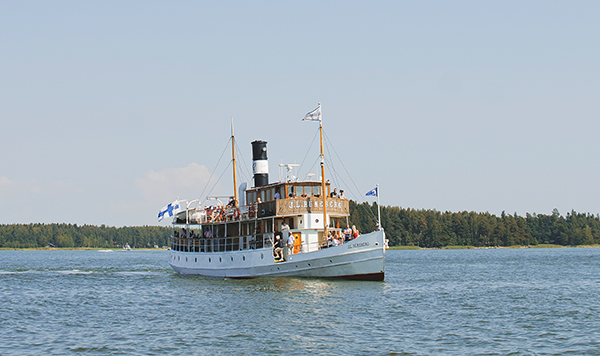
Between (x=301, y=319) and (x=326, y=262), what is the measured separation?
499 inches

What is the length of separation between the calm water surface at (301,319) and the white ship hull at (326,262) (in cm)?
76

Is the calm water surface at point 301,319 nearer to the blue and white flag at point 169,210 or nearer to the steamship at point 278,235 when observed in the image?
the steamship at point 278,235

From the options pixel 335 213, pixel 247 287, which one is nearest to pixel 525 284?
pixel 335 213

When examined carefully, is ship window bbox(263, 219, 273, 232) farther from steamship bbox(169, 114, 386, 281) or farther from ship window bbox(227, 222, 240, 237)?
ship window bbox(227, 222, 240, 237)

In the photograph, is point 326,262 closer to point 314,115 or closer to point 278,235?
point 278,235

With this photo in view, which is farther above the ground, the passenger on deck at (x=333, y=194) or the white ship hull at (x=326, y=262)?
the passenger on deck at (x=333, y=194)

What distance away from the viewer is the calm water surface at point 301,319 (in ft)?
68.5

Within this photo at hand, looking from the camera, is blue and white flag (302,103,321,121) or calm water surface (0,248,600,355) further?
blue and white flag (302,103,321,121)

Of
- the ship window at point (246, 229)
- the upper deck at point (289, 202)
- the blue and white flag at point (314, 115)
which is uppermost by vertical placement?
the blue and white flag at point (314, 115)

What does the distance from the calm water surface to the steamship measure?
3.61ft

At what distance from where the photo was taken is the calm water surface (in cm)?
2088

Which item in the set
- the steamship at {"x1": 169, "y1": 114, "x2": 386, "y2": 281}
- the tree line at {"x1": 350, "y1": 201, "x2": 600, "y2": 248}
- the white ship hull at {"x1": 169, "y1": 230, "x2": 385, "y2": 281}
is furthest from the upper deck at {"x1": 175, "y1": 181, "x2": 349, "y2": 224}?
the tree line at {"x1": 350, "y1": 201, "x2": 600, "y2": 248}

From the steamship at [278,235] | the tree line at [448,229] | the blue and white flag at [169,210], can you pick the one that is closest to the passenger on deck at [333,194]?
the steamship at [278,235]

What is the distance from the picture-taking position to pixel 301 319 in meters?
25.9
